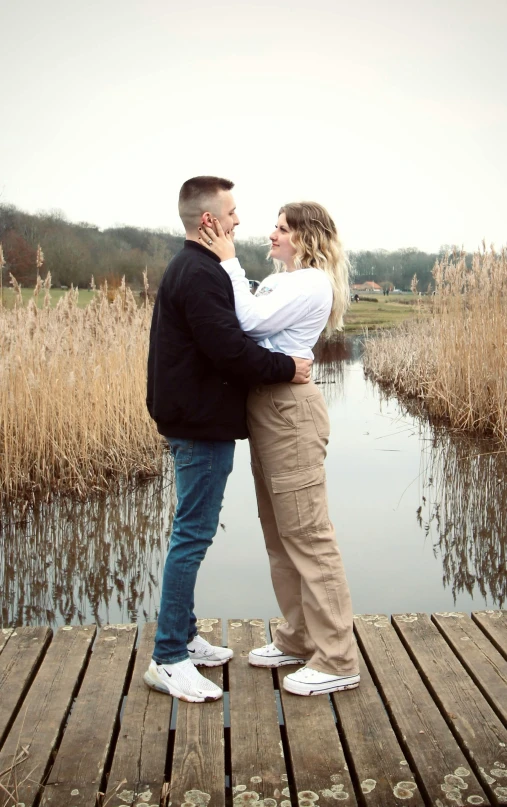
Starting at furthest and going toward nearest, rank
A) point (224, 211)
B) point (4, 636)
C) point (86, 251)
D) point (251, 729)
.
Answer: point (86, 251), point (4, 636), point (224, 211), point (251, 729)

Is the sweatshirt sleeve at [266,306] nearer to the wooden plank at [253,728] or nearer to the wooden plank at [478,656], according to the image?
the wooden plank at [253,728]

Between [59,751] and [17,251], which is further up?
[17,251]

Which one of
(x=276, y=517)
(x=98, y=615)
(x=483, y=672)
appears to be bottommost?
(x=98, y=615)

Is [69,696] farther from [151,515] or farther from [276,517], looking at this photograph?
[151,515]

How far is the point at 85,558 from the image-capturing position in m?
4.85

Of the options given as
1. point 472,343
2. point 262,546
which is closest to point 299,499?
point 262,546

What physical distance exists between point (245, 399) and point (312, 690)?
0.94 m

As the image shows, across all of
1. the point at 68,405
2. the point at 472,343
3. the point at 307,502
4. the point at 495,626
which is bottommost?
the point at 495,626

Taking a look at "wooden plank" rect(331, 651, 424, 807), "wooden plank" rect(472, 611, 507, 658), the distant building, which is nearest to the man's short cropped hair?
"wooden plank" rect(331, 651, 424, 807)

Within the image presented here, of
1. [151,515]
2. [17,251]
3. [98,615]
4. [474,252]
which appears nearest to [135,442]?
[151,515]

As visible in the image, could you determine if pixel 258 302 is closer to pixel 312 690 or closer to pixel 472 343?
pixel 312 690

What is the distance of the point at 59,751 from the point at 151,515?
3.37m

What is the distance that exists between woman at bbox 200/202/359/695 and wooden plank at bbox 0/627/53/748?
2.81 ft

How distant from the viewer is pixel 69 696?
104 inches
